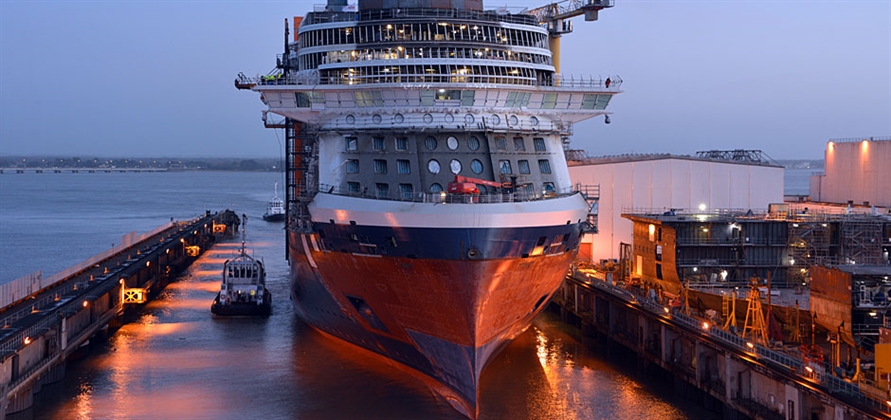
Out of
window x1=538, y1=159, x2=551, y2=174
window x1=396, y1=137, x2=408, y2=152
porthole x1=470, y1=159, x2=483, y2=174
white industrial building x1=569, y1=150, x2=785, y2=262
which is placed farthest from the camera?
white industrial building x1=569, y1=150, x2=785, y2=262

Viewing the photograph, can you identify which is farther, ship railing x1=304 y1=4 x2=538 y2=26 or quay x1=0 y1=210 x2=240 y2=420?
ship railing x1=304 y1=4 x2=538 y2=26

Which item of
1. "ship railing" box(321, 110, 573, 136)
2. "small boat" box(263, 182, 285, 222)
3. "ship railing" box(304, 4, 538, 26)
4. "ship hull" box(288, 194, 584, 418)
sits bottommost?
"small boat" box(263, 182, 285, 222)

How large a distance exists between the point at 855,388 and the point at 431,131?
40.4ft

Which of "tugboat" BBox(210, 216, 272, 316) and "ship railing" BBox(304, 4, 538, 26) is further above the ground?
"ship railing" BBox(304, 4, 538, 26)

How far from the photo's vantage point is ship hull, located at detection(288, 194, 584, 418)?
75.5 ft

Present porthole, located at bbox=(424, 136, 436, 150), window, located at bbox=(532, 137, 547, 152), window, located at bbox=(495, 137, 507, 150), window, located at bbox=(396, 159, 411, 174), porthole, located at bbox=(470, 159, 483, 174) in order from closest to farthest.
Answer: window, located at bbox=(396, 159, 411, 174)
porthole, located at bbox=(470, 159, 483, 174)
porthole, located at bbox=(424, 136, 436, 150)
window, located at bbox=(495, 137, 507, 150)
window, located at bbox=(532, 137, 547, 152)

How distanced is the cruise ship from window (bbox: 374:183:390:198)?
41mm

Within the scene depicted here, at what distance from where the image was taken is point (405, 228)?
23312 mm

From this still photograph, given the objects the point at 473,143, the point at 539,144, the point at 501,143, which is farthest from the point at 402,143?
the point at 539,144

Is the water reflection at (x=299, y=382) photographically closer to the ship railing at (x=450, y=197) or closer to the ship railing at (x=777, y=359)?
the ship railing at (x=777, y=359)

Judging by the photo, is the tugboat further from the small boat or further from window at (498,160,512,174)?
the small boat

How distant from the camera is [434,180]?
25406mm

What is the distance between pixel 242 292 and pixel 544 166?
18081 millimetres

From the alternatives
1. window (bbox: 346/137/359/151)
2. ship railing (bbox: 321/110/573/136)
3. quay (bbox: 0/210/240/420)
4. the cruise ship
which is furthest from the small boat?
window (bbox: 346/137/359/151)
